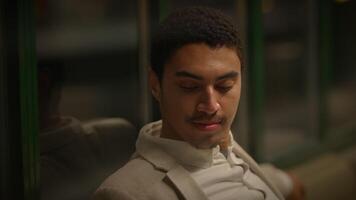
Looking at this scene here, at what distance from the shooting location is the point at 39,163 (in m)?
1.26

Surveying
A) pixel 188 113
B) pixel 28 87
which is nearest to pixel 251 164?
pixel 188 113

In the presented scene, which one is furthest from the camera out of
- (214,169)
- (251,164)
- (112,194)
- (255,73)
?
(255,73)

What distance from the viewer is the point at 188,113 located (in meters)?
1.25

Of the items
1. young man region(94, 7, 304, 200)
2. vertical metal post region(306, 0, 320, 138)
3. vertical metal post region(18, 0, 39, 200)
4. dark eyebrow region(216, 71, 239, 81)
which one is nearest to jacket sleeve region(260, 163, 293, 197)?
young man region(94, 7, 304, 200)

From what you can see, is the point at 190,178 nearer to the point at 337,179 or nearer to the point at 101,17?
the point at 101,17

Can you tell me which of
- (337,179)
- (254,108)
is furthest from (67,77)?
(337,179)

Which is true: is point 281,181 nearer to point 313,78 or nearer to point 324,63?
point 313,78

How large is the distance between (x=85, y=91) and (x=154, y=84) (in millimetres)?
172

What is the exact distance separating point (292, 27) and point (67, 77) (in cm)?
154

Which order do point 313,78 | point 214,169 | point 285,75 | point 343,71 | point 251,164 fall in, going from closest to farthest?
point 214,169 → point 251,164 → point 285,75 → point 313,78 → point 343,71

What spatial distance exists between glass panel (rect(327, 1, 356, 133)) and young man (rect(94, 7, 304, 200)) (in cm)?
164

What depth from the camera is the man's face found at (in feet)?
4.01

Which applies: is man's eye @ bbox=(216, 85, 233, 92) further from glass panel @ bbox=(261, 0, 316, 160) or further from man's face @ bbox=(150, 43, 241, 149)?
glass panel @ bbox=(261, 0, 316, 160)

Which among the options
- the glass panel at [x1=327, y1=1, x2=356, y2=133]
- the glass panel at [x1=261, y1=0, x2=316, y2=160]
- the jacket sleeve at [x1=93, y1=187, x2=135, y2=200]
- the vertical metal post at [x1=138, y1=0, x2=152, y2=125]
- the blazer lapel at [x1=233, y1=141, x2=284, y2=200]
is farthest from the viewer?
the glass panel at [x1=327, y1=1, x2=356, y2=133]
